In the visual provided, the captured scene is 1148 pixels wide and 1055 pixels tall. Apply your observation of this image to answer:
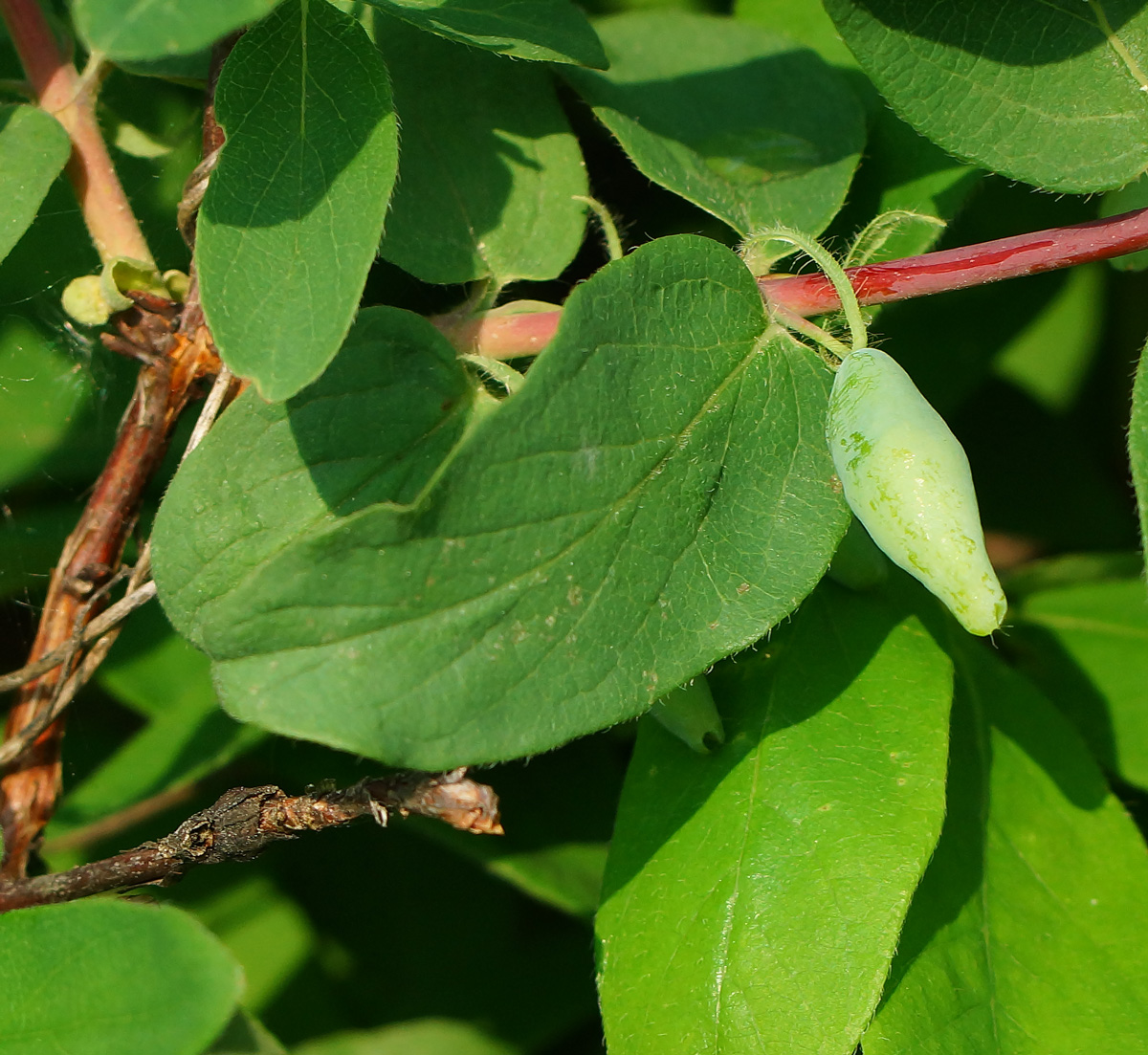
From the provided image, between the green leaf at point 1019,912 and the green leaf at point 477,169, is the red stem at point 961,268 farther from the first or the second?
the green leaf at point 1019,912

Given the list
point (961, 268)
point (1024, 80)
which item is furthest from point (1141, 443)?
point (1024, 80)

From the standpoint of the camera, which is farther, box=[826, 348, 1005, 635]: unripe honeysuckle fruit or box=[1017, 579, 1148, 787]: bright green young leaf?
box=[1017, 579, 1148, 787]: bright green young leaf

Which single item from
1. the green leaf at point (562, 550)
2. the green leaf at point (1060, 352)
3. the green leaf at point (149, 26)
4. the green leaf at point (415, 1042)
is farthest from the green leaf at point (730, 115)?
the green leaf at point (415, 1042)

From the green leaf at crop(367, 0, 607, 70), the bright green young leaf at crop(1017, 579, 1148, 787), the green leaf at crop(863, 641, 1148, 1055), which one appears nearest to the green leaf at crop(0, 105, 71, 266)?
the green leaf at crop(367, 0, 607, 70)

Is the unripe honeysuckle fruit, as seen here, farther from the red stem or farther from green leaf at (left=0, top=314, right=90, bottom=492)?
green leaf at (left=0, top=314, right=90, bottom=492)

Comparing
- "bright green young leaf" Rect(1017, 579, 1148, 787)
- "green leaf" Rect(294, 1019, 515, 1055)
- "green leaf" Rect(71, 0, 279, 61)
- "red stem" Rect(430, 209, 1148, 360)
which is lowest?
"green leaf" Rect(294, 1019, 515, 1055)

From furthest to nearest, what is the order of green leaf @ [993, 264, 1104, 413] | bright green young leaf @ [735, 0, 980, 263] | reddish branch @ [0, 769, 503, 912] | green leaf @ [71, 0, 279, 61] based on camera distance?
green leaf @ [993, 264, 1104, 413]
bright green young leaf @ [735, 0, 980, 263]
reddish branch @ [0, 769, 503, 912]
green leaf @ [71, 0, 279, 61]
